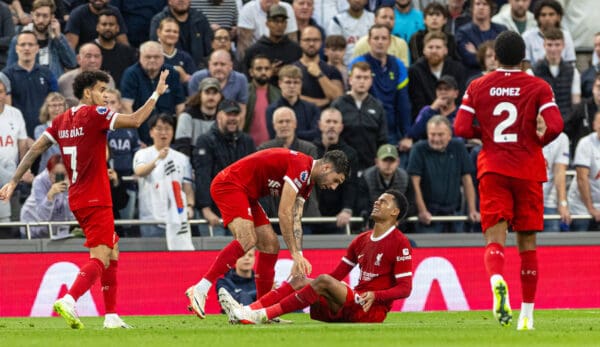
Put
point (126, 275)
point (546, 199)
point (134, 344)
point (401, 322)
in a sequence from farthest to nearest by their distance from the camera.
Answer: point (546, 199) → point (126, 275) → point (401, 322) → point (134, 344)

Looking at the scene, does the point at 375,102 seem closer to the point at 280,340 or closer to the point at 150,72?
the point at 150,72

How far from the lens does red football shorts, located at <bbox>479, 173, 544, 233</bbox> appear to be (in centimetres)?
1139

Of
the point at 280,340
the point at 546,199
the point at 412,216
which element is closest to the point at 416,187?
the point at 412,216

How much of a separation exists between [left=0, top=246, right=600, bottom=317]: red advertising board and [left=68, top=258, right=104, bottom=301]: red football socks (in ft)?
16.0

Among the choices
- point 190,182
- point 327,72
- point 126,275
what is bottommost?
point 126,275

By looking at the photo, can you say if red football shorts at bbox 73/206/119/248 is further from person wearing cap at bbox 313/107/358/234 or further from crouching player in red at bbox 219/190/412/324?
person wearing cap at bbox 313/107/358/234

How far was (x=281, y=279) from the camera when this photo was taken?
17219 mm

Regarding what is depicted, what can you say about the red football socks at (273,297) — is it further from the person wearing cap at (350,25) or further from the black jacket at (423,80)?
the person wearing cap at (350,25)

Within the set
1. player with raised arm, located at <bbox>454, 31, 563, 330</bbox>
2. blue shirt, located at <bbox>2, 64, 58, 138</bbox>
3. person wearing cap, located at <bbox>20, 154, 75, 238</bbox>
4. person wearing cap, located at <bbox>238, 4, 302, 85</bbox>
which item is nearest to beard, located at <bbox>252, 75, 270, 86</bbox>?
person wearing cap, located at <bbox>238, 4, 302, 85</bbox>

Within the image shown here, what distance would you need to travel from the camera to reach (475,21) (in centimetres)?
2094

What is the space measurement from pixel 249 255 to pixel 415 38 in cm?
640

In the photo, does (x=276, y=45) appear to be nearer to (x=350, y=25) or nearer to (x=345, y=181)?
(x=350, y=25)

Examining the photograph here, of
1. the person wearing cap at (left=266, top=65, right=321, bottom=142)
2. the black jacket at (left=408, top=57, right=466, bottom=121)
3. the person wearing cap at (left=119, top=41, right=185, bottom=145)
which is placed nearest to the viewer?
the person wearing cap at (left=266, top=65, right=321, bottom=142)

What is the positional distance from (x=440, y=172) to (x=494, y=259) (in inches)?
278
